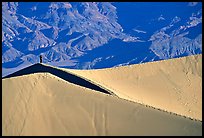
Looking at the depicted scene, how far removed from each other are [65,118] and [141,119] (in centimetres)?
296

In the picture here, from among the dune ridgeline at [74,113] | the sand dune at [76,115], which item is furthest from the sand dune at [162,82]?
the sand dune at [76,115]

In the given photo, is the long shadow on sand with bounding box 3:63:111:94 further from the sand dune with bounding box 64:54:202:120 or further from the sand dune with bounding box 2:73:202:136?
the sand dune with bounding box 2:73:202:136

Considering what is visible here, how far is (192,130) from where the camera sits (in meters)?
18.8

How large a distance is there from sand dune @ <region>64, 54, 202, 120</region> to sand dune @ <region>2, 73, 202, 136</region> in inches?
331

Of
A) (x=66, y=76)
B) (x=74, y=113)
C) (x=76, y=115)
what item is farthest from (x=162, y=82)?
(x=76, y=115)

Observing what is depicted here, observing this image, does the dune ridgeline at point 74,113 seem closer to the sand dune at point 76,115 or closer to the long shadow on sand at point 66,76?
the sand dune at point 76,115

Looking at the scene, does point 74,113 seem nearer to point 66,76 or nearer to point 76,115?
point 76,115

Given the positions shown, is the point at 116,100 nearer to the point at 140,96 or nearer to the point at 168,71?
the point at 140,96

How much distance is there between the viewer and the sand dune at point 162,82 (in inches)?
1222

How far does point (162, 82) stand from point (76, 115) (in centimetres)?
1554

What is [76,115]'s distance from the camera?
20172mm

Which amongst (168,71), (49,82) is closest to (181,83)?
(168,71)

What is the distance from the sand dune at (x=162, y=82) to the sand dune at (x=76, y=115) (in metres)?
8.40

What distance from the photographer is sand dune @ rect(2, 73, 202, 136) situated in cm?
1911
